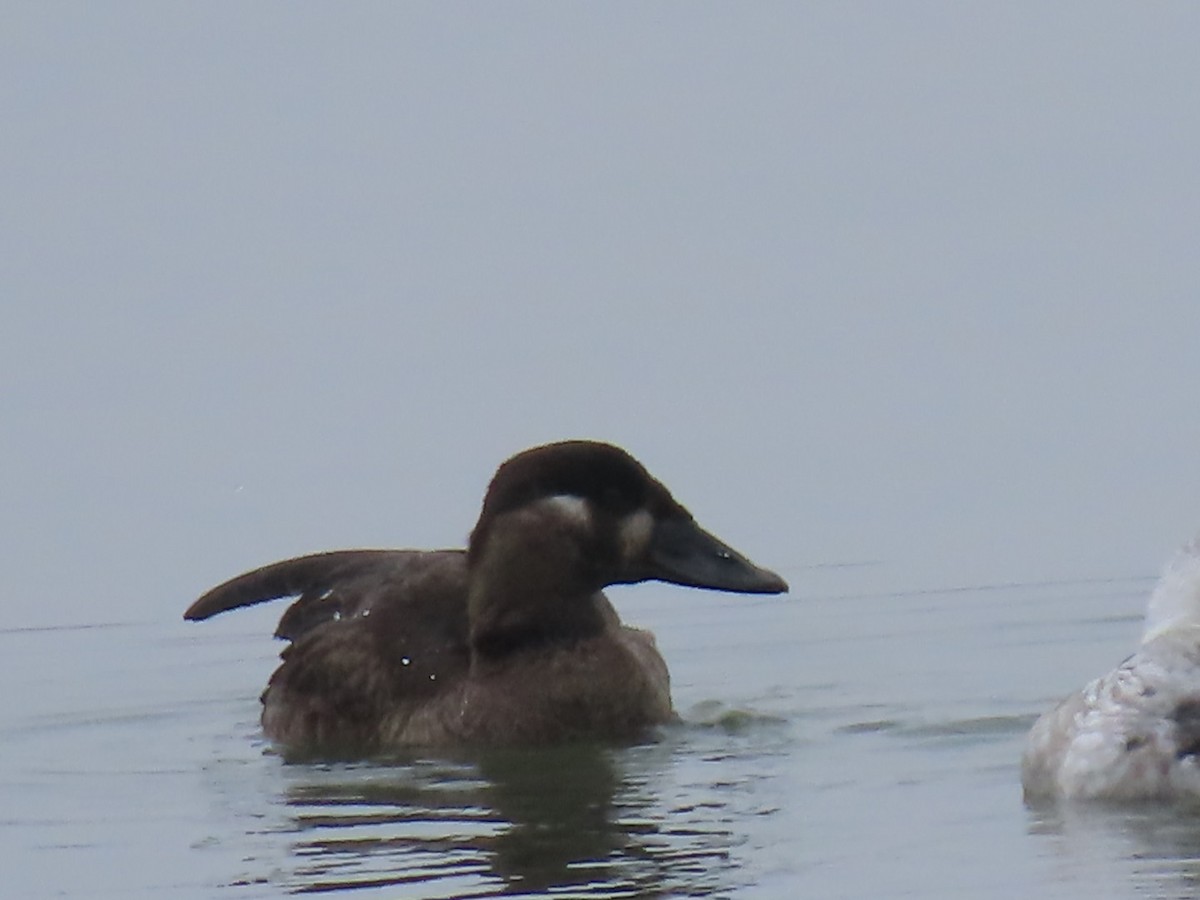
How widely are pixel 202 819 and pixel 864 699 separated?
2530 millimetres

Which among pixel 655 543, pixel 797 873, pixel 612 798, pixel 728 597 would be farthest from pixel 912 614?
pixel 797 873

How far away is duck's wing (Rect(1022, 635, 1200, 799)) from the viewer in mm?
7898

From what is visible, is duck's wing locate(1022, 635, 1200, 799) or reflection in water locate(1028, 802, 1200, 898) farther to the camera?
duck's wing locate(1022, 635, 1200, 799)

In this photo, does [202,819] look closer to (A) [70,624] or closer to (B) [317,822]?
(B) [317,822]

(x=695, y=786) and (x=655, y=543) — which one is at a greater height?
(x=655, y=543)

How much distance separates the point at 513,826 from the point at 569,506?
6.58ft

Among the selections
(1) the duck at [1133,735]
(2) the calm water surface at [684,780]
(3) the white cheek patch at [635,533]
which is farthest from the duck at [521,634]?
(1) the duck at [1133,735]

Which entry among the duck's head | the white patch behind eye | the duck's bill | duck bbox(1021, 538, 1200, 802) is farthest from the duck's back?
duck bbox(1021, 538, 1200, 802)

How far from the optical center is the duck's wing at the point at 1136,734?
790 centimetres

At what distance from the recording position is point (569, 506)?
411 inches

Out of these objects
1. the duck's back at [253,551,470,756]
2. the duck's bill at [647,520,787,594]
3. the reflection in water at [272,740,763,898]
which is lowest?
the reflection in water at [272,740,763,898]

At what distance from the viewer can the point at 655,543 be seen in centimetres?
1068

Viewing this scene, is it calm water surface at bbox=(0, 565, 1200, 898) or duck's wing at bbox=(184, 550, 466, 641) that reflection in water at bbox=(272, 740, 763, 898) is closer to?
calm water surface at bbox=(0, 565, 1200, 898)

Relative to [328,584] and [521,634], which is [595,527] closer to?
[521,634]
